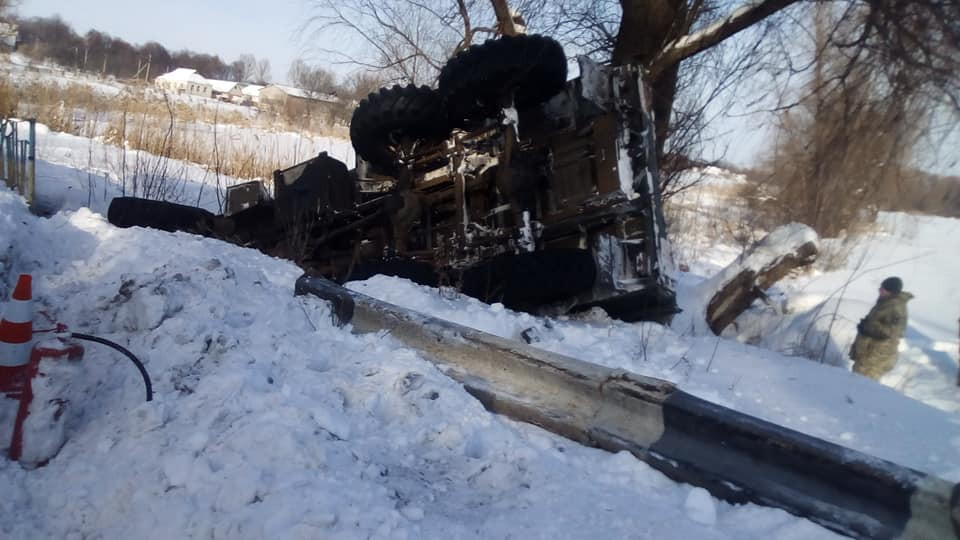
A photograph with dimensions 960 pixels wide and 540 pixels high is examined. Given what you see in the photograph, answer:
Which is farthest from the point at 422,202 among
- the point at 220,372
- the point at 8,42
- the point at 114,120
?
the point at 8,42

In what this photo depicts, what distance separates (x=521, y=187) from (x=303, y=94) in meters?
13.6

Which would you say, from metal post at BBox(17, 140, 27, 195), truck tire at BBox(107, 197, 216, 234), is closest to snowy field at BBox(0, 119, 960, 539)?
truck tire at BBox(107, 197, 216, 234)

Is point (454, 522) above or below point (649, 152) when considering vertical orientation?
below

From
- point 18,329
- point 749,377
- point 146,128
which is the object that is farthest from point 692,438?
point 146,128

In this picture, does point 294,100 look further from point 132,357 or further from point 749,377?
point 132,357

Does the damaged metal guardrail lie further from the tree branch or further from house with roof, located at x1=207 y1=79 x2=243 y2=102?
house with roof, located at x1=207 y1=79 x2=243 y2=102

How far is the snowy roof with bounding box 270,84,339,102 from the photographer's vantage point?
1447cm

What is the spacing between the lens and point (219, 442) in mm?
1992

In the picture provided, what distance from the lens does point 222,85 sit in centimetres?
2422

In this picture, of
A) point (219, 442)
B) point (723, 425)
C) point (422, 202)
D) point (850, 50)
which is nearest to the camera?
point (219, 442)

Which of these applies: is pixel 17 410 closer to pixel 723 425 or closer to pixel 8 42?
pixel 723 425

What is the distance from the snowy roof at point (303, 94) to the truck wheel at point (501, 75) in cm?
951

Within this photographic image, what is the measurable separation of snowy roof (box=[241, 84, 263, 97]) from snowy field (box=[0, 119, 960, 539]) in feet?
62.6

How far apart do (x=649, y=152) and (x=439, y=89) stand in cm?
175
